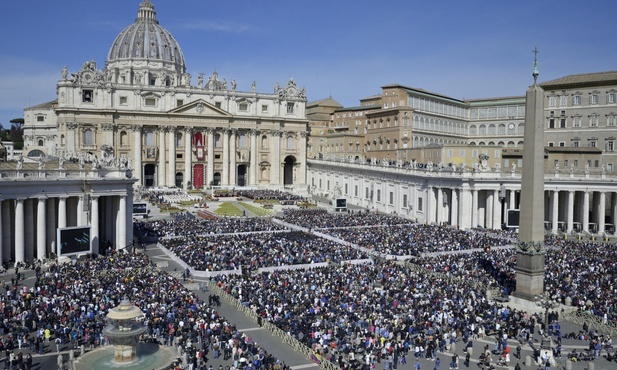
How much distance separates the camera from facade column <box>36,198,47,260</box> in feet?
122

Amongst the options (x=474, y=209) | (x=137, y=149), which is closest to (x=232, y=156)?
(x=137, y=149)

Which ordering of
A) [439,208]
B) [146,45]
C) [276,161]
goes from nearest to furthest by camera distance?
1. [439,208]
2. [276,161]
3. [146,45]

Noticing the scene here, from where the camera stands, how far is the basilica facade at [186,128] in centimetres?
8581

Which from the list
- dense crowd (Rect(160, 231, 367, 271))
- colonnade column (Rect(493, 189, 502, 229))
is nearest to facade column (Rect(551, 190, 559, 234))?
colonnade column (Rect(493, 189, 502, 229))

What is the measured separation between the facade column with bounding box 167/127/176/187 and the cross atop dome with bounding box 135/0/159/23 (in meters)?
41.1

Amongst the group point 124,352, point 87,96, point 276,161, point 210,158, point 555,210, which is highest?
point 87,96

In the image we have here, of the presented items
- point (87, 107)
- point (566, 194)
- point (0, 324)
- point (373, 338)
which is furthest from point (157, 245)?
point (87, 107)

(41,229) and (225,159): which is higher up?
(225,159)

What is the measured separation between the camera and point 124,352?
737 inches

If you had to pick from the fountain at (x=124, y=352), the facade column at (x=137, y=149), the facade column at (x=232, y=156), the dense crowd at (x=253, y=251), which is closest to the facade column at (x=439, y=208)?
the dense crowd at (x=253, y=251)

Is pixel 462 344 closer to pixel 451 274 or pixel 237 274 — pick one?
pixel 451 274

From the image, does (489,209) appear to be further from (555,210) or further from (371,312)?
(371,312)

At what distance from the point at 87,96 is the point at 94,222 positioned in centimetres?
5268

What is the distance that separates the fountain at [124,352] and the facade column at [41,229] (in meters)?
20.0
